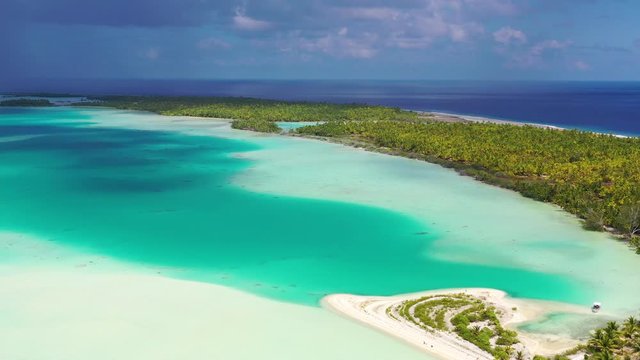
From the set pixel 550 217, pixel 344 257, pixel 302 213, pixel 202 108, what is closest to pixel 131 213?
pixel 302 213

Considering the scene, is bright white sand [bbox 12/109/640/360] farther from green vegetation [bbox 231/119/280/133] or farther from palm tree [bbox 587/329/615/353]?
green vegetation [bbox 231/119/280/133]

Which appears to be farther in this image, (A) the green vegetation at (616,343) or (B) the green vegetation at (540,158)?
(B) the green vegetation at (540,158)

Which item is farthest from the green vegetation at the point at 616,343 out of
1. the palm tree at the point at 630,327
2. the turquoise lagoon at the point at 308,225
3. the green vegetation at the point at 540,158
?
the green vegetation at the point at 540,158

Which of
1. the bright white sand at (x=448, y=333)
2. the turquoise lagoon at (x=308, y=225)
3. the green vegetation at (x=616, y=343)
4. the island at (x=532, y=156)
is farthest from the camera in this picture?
the island at (x=532, y=156)

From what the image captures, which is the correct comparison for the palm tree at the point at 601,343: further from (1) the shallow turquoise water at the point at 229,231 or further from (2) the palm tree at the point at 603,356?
(1) the shallow turquoise water at the point at 229,231

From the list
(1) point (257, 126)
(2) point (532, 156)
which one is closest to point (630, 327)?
(2) point (532, 156)

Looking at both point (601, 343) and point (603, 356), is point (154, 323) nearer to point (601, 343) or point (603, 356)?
point (603, 356)

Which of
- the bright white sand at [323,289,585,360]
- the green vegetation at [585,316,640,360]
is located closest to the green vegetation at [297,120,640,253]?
the bright white sand at [323,289,585,360]
